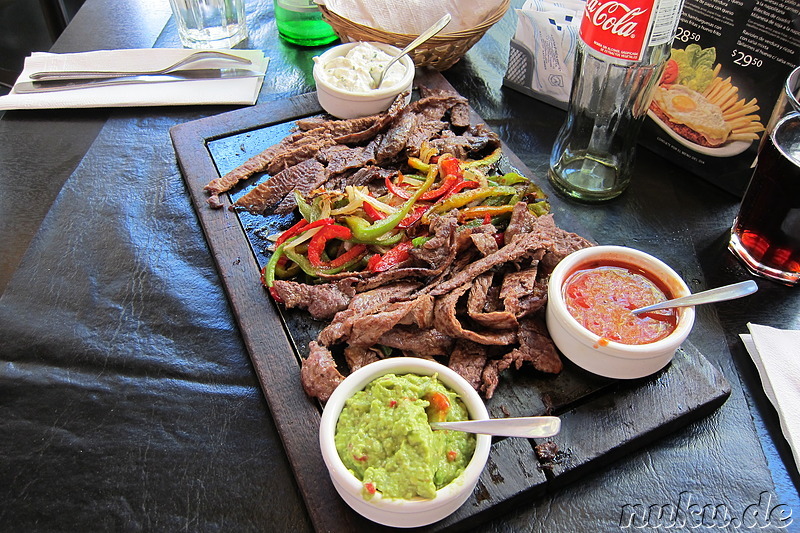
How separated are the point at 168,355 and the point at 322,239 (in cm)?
74

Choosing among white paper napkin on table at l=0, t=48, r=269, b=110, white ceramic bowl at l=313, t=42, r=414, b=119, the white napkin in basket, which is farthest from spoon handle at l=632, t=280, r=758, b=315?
white paper napkin on table at l=0, t=48, r=269, b=110

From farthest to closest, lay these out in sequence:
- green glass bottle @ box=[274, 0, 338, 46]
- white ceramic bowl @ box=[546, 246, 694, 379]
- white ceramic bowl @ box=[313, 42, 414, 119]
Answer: green glass bottle @ box=[274, 0, 338, 46] → white ceramic bowl @ box=[313, 42, 414, 119] → white ceramic bowl @ box=[546, 246, 694, 379]

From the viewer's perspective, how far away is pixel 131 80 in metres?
3.60

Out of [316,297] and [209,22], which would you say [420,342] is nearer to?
[316,297]

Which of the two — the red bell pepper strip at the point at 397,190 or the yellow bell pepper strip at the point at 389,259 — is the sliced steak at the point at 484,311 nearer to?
the yellow bell pepper strip at the point at 389,259

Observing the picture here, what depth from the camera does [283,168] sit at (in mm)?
2939

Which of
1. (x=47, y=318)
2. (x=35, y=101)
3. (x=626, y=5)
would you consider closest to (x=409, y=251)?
(x=626, y=5)

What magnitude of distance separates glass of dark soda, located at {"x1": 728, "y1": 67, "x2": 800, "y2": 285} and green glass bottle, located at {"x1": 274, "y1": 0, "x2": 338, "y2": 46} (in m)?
2.72

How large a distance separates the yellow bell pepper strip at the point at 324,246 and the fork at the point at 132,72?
66.7 inches

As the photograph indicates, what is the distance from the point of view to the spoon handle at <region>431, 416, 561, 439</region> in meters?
1.70

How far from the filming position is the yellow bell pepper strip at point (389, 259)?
8.17 feet

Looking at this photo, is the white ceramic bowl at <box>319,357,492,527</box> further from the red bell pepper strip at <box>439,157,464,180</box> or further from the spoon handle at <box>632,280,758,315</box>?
the red bell pepper strip at <box>439,157,464,180</box>

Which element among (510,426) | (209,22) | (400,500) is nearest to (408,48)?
(209,22)

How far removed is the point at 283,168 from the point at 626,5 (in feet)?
5.25
